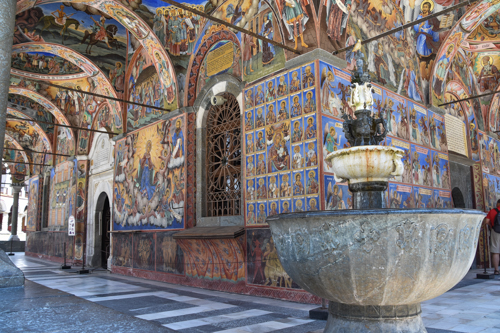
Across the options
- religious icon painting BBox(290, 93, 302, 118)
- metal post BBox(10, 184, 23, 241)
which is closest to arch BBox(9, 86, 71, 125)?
metal post BBox(10, 184, 23, 241)

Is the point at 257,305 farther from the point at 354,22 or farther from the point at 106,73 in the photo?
the point at 106,73

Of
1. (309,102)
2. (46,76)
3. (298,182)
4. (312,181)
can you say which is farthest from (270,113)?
(46,76)

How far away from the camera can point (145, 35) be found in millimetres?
10961

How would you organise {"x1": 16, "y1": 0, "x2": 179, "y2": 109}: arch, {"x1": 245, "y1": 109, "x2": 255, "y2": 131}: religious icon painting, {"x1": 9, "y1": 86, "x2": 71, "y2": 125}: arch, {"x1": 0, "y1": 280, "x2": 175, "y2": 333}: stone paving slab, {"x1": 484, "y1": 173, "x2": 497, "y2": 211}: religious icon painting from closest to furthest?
{"x1": 0, "y1": 280, "x2": 175, "y2": 333}: stone paving slab, {"x1": 245, "y1": 109, "x2": 255, "y2": 131}: religious icon painting, {"x1": 16, "y1": 0, "x2": 179, "y2": 109}: arch, {"x1": 484, "y1": 173, "x2": 497, "y2": 211}: religious icon painting, {"x1": 9, "y1": 86, "x2": 71, "y2": 125}: arch

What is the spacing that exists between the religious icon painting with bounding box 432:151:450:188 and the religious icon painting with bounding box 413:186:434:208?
577 millimetres

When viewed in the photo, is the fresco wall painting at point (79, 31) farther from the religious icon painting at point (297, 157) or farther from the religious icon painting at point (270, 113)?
the religious icon painting at point (297, 157)

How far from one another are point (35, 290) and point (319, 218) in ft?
17.3

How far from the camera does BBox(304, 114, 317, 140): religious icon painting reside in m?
7.00

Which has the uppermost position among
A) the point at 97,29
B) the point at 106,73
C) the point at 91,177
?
the point at 97,29

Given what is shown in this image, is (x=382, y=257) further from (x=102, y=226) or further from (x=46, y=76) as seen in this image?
(x=46, y=76)

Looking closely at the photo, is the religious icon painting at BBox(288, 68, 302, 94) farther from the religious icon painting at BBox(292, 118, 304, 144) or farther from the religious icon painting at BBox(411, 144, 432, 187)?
the religious icon painting at BBox(411, 144, 432, 187)

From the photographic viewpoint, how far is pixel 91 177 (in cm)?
1627

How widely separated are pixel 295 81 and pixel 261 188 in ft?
7.36

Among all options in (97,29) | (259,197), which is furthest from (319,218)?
(97,29)
